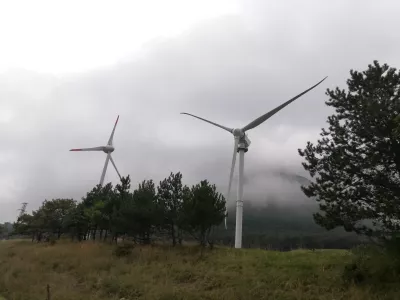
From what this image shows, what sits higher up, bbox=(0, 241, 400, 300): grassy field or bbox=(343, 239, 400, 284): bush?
bbox=(343, 239, 400, 284): bush

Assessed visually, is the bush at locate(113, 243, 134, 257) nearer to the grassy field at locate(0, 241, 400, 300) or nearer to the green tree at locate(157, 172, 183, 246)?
the grassy field at locate(0, 241, 400, 300)

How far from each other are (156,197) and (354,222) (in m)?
23.0

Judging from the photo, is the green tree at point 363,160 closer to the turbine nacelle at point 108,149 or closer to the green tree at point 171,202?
Answer: the green tree at point 171,202

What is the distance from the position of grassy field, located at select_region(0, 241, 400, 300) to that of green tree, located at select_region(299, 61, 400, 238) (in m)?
2.97

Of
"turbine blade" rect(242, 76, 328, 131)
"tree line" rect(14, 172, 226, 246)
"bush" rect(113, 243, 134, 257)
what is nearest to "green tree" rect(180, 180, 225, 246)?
"tree line" rect(14, 172, 226, 246)

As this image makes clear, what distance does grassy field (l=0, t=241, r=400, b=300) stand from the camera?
16.3m

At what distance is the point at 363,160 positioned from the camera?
20047 millimetres

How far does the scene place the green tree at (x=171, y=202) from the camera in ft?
117

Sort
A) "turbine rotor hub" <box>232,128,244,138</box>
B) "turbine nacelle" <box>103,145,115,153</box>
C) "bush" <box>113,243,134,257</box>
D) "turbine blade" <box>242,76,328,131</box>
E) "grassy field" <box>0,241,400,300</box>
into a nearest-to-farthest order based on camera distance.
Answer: "grassy field" <box>0,241,400,300</box>
"bush" <box>113,243,134,257</box>
"turbine blade" <box>242,76,328,131</box>
"turbine rotor hub" <box>232,128,244,138</box>
"turbine nacelle" <box>103,145,115,153</box>

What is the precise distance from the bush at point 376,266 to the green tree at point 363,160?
6.24ft

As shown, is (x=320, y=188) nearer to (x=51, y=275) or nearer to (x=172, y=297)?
(x=172, y=297)

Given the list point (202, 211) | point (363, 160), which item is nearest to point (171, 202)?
point (202, 211)

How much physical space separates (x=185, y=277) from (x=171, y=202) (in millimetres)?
16547

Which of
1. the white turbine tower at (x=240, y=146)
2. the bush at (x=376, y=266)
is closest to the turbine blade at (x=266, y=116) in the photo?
the white turbine tower at (x=240, y=146)
